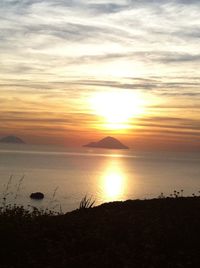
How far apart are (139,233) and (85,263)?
83.7 inches

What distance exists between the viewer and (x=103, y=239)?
945 cm

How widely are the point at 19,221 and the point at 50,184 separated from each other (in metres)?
87.0

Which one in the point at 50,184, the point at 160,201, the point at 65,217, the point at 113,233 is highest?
the point at 50,184

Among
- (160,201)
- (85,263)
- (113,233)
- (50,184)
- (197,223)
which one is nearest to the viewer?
(85,263)

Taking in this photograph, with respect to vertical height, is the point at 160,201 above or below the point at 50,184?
below

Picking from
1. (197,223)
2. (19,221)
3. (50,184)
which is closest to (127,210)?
(197,223)

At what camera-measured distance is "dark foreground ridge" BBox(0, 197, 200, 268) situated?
8445mm

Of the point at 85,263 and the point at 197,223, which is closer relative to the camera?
the point at 85,263

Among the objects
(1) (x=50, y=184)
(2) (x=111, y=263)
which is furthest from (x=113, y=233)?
(1) (x=50, y=184)

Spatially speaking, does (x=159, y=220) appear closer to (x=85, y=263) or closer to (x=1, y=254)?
(x=85, y=263)

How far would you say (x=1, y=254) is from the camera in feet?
27.5

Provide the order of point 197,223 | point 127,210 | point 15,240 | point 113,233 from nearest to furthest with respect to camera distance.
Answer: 1. point 15,240
2. point 113,233
3. point 197,223
4. point 127,210

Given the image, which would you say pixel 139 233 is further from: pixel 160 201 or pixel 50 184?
pixel 50 184

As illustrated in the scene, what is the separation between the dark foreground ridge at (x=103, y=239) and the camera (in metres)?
8.45
